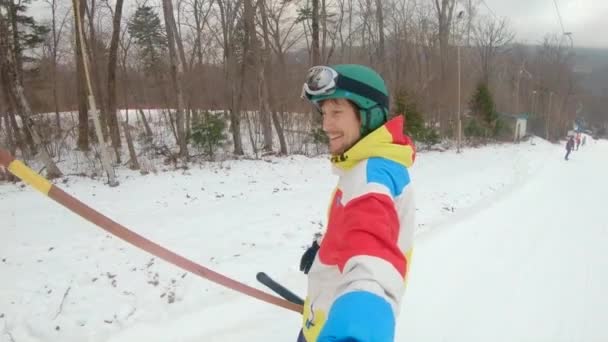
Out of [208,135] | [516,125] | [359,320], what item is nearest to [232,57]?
[208,135]

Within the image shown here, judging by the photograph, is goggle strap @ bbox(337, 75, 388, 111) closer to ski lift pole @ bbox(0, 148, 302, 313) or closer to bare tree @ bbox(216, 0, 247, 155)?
ski lift pole @ bbox(0, 148, 302, 313)

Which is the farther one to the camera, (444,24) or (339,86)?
(444,24)

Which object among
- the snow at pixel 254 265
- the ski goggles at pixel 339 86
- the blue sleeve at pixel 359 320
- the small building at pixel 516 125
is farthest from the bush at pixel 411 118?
the blue sleeve at pixel 359 320

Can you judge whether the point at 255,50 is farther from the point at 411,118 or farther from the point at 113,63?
the point at 411,118

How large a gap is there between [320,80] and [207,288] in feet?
11.0

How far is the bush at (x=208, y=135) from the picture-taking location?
18.0 meters

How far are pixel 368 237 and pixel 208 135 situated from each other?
687 inches

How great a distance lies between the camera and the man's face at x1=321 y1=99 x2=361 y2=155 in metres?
1.60

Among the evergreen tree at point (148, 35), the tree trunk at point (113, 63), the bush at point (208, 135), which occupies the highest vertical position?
the evergreen tree at point (148, 35)

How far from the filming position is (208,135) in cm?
1802

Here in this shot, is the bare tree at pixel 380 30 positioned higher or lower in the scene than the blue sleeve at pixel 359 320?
higher

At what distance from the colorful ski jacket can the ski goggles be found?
0.12 m

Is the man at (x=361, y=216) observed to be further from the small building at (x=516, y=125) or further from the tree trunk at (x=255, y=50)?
the small building at (x=516, y=125)

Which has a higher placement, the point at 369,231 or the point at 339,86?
the point at 339,86
